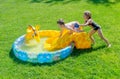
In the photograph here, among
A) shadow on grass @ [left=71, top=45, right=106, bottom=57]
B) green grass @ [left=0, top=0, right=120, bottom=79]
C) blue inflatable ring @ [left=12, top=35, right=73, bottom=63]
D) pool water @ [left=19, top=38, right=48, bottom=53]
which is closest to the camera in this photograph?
green grass @ [left=0, top=0, right=120, bottom=79]

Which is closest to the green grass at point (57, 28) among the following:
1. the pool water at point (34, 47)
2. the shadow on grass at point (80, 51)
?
the shadow on grass at point (80, 51)

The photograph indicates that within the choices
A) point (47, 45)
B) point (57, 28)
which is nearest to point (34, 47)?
point (47, 45)

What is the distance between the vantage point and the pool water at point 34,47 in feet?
22.7

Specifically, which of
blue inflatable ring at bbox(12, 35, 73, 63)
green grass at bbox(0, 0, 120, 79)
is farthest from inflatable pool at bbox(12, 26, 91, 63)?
green grass at bbox(0, 0, 120, 79)

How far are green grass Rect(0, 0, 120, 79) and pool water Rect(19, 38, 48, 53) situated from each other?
44cm

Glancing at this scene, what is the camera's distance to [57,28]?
870 cm

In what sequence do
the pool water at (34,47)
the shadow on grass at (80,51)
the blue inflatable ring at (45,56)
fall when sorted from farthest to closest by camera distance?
the pool water at (34,47) < the shadow on grass at (80,51) < the blue inflatable ring at (45,56)

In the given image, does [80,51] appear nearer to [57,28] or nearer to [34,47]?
[34,47]

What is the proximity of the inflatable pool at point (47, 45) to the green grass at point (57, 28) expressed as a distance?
0.14m

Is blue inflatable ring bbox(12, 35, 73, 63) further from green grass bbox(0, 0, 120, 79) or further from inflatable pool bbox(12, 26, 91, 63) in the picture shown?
green grass bbox(0, 0, 120, 79)

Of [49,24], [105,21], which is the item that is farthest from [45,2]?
[105,21]

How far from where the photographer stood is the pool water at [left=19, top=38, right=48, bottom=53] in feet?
22.7

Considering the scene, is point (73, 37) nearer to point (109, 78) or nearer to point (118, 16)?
point (109, 78)

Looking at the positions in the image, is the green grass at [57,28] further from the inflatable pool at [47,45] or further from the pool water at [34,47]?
the pool water at [34,47]
